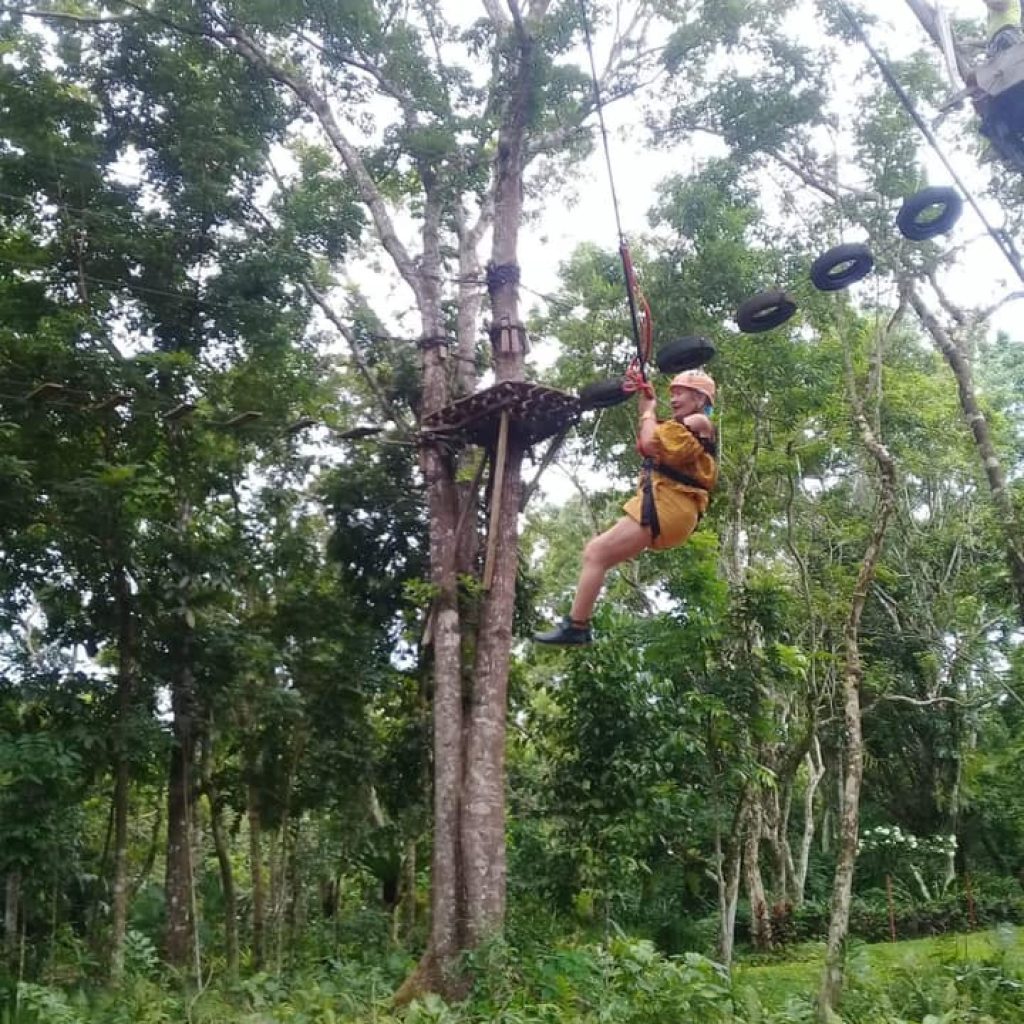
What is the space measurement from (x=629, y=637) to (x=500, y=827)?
1973mm

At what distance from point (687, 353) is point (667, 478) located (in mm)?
726

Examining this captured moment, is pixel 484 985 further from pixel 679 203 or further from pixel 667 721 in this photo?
pixel 679 203

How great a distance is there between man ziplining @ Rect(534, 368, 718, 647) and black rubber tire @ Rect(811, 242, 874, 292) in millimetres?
883

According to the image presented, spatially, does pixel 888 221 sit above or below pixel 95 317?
above

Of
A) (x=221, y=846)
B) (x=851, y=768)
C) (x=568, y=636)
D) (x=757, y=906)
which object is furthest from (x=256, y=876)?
(x=568, y=636)

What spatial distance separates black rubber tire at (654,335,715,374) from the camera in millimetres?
4551

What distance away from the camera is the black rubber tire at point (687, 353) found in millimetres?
4551

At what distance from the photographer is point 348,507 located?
914cm

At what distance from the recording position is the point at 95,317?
24.1 feet

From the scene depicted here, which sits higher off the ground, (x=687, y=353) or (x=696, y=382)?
(x=687, y=353)

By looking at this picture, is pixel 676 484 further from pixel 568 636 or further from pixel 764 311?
pixel 764 311

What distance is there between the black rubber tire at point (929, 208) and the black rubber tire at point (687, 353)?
1047 mm

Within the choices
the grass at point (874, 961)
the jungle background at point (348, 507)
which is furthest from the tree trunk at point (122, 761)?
the grass at point (874, 961)

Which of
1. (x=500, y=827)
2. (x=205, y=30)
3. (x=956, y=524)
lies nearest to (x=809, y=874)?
(x=956, y=524)
